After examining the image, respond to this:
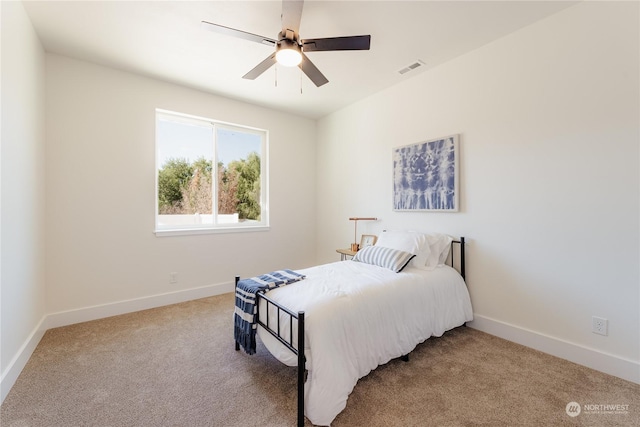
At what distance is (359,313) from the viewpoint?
1.84 meters

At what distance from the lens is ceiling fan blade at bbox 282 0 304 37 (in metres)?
1.76

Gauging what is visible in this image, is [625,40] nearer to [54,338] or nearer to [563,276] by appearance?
[563,276]

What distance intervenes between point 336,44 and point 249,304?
2.05 meters

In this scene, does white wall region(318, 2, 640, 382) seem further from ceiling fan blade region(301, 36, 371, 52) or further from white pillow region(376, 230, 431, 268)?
ceiling fan blade region(301, 36, 371, 52)

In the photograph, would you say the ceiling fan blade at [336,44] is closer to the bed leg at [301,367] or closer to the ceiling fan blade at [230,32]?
the ceiling fan blade at [230,32]

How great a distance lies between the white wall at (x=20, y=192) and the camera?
185 cm

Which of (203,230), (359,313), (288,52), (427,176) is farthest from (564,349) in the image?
(203,230)

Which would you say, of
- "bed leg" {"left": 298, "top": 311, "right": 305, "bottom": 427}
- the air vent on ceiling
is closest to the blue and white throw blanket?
"bed leg" {"left": 298, "top": 311, "right": 305, "bottom": 427}

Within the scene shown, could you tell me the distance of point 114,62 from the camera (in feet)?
9.62

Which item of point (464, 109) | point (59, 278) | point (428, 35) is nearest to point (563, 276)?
point (464, 109)

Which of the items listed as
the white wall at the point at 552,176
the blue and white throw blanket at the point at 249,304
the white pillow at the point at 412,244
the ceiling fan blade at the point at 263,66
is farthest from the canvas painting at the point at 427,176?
the ceiling fan blade at the point at 263,66

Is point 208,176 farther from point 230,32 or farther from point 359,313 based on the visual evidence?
point 359,313

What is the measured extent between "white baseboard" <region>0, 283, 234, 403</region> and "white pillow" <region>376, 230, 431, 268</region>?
235cm

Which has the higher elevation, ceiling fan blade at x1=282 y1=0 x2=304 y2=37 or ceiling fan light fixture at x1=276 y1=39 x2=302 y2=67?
ceiling fan blade at x1=282 y1=0 x2=304 y2=37
